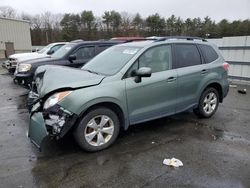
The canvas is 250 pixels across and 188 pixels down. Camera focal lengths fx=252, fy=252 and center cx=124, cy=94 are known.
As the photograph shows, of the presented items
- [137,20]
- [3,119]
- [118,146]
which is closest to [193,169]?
[118,146]

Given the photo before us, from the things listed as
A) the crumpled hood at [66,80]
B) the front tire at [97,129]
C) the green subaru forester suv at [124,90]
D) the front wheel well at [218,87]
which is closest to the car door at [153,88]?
the green subaru forester suv at [124,90]

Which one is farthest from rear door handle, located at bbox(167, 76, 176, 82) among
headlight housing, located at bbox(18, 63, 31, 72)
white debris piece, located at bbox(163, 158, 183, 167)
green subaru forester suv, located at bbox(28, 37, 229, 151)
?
headlight housing, located at bbox(18, 63, 31, 72)

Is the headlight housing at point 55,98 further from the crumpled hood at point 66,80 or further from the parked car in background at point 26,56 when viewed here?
the parked car in background at point 26,56

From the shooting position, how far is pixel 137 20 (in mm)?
51781

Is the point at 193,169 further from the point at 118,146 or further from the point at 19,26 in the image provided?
the point at 19,26

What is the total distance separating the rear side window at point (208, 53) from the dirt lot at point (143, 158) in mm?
1390

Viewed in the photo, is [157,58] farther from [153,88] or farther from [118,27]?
[118,27]

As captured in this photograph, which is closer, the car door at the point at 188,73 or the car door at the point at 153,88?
the car door at the point at 153,88

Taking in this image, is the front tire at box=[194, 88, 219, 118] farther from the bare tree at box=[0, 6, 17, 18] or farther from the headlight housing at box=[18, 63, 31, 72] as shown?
the bare tree at box=[0, 6, 17, 18]

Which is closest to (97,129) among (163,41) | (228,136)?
(163,41)

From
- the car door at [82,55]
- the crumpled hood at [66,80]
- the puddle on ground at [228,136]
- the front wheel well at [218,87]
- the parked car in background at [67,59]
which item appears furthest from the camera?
the car door at [82,55]

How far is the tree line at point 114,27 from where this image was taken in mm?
47688

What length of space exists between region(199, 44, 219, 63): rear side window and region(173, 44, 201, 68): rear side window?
0.64 feet

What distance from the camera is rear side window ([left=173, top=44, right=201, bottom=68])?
16.6 feet
